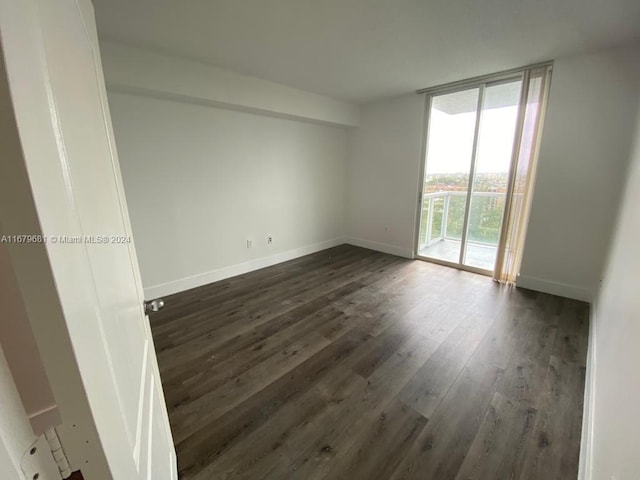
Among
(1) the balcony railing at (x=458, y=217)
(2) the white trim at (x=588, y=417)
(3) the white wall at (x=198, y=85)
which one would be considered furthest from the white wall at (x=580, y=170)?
(3) the white wall at (x=198, y=85)

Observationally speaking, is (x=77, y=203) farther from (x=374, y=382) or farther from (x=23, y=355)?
(x=374, y=382)

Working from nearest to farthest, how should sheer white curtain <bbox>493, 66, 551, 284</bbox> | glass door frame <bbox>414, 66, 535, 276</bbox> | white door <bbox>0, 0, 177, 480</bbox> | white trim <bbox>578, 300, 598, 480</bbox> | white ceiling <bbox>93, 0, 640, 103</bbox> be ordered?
white door <bbox>0, 0, 177, 480</bbox>, white trim <bbox>578, 300, 598, 480</bbox>, white ceiling <bbox>93, 0, 640, 103</bbox>, sheer white curtain <bbox>493, 66, 551, 284</bbox>, glass door frame <bbox>414, 66, 535, 276</bbox>

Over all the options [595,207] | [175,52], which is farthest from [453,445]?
[175,52]

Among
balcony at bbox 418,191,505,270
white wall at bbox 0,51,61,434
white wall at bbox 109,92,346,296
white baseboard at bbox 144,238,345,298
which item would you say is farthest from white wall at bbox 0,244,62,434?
balcony at bbox 418,191,505,270

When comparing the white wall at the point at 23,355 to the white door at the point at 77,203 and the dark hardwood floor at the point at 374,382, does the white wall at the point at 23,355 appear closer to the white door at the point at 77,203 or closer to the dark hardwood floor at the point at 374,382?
the white door at the point at 77,203

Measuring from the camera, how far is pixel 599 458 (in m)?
1.09

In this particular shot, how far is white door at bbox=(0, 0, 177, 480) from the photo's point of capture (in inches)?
11.0

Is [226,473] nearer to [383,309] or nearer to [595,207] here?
[383,309]

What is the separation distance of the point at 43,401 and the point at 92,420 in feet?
0.21

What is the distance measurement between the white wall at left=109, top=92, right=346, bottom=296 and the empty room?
3 centimetres

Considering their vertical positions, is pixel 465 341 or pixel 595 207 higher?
pixel 595 207

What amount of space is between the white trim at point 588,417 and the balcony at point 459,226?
1.72m

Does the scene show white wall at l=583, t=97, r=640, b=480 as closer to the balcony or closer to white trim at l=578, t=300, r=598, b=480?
white trim at l=578, t=300, r=598, b=480

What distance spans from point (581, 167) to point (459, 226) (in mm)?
1471
